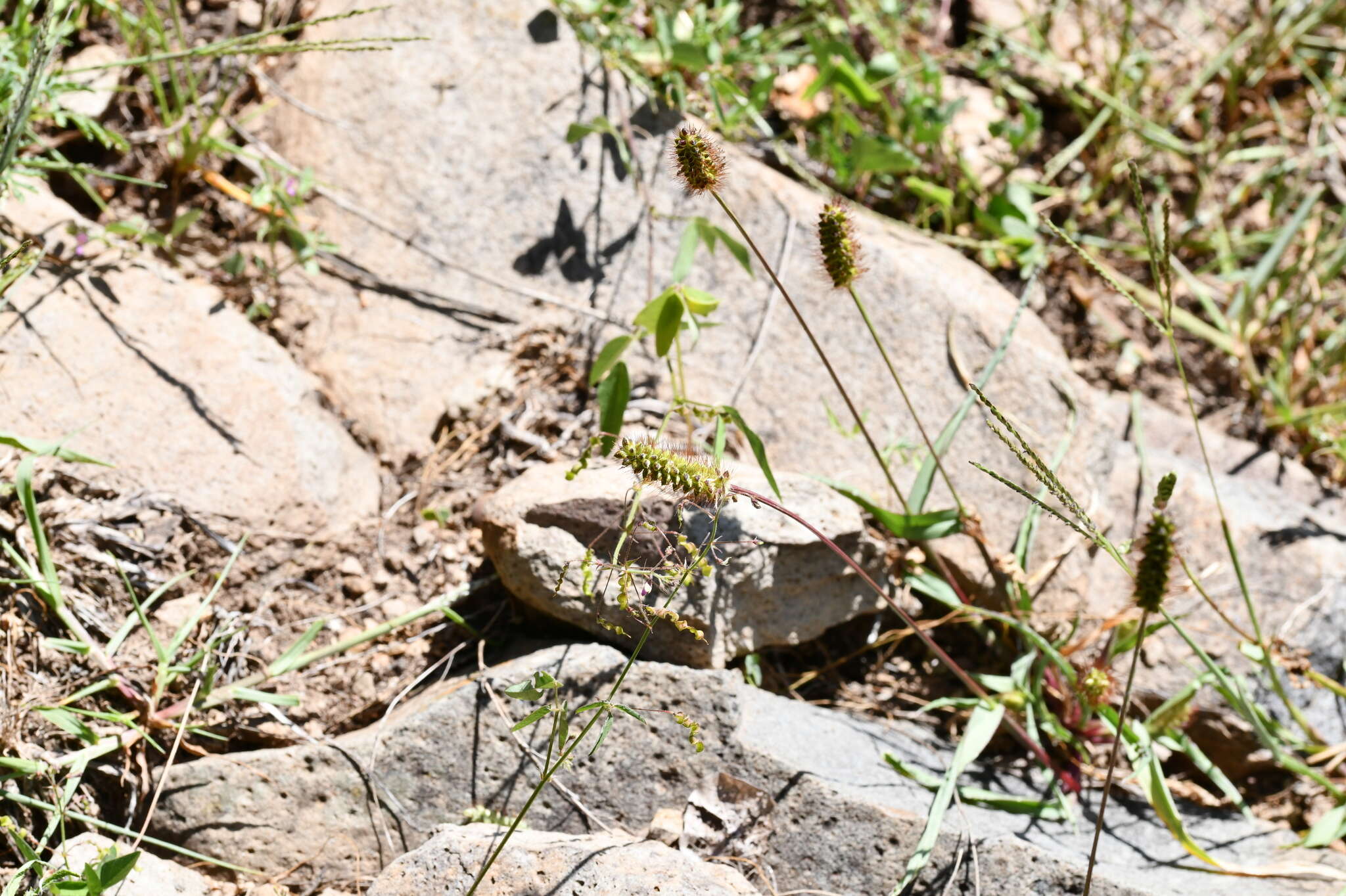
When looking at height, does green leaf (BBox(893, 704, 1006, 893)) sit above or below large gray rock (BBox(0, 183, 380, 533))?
below

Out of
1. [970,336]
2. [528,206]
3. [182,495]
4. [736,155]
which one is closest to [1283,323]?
[970,336]

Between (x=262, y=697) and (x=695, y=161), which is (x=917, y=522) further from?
(x=262, y=697)

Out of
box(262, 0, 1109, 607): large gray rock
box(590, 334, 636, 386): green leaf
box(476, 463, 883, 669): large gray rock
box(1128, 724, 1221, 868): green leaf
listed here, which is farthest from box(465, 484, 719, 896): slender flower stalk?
box(1128, 724, 1221, 868): green leaf

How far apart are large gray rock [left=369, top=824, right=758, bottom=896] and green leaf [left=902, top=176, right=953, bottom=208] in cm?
206

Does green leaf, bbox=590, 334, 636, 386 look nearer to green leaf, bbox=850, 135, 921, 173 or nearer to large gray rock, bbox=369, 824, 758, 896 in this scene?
large gray rock, bbox=369, 824, 758, 896

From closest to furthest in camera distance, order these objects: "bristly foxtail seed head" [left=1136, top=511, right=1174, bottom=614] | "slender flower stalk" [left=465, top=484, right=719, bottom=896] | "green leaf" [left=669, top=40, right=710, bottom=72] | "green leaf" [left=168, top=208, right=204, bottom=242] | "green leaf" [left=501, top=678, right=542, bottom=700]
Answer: "slender flower stalk" [left=465, top=484, right=719, bottom=896] → "green leaf" [left=501, top=678, right=542, bottom=700] → "bristly foxtail seed head" [left=1136, top=511, right=1174, bottom=614] → "green leaf" [left=168, top=208, right=204, bottom=242] → "green leaf" [left=669, top=40, right=710, bottom=72]

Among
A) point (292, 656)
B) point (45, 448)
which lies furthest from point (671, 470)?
point (45, 448)

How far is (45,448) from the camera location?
2074 mm

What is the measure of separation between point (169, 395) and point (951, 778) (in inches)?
73.1

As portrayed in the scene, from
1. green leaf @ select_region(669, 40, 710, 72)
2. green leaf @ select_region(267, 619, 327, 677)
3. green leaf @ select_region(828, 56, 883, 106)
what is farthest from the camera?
green leaf @ select_region(828, 56, 883, 106)

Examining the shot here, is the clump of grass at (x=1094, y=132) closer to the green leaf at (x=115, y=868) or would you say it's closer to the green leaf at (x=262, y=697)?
the green leaf at (x=262, y=697)

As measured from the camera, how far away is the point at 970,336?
2.69 m

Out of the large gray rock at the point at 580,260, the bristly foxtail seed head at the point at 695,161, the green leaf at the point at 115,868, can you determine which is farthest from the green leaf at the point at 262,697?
the bristly foxtail seed head at the point at 695,161

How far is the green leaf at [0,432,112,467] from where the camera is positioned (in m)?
2.02
